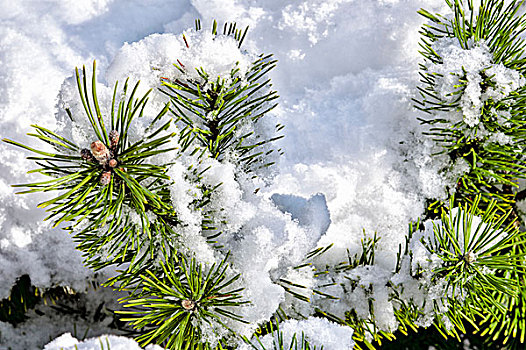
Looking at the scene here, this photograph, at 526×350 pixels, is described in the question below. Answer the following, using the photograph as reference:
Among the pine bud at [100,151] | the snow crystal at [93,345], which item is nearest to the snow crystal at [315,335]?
the snow crystal at [93,345]

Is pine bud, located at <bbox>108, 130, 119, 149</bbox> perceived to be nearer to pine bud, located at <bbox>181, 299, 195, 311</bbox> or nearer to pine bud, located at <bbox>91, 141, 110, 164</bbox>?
pine bud, located at <bbox>91, 141, 110, 164</bbox>

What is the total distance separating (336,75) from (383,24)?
132 mm

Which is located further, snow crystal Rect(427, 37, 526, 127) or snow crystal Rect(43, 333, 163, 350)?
snow crystal Rect(427, 37, 526, 127)

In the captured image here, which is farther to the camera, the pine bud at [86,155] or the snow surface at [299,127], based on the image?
Answer: the snow surface at [299,127]

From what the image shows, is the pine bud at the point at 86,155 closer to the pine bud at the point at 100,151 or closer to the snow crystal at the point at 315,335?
the pine bud at the point at 100,151

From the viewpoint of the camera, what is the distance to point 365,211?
0.62 meters

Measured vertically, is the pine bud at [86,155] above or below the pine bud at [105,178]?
above

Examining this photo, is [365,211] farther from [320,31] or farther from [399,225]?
[320,31]

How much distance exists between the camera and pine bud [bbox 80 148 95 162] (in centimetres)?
35

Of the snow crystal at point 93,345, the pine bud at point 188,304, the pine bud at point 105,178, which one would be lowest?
the snow crystal at point 93,345

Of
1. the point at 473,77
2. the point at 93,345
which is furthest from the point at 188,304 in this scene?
the point at 473,77

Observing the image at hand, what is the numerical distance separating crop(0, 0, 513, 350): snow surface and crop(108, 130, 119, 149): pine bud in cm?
2

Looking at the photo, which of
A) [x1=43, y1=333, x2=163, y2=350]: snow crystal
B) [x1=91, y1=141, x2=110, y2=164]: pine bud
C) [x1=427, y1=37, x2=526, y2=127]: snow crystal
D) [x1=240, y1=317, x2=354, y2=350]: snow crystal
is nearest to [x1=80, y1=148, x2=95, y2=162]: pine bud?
[x1=91, y1=141, x2=110, y2=164]: pine bud

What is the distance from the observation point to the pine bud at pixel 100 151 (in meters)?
0.34
